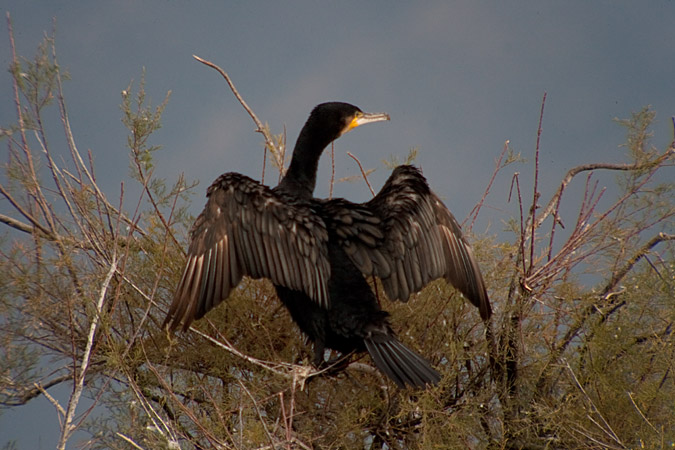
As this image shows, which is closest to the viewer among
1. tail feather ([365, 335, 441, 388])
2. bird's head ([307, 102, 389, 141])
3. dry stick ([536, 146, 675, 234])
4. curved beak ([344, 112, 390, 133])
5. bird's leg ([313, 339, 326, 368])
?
tail feather ([365, 335, 441, 388])

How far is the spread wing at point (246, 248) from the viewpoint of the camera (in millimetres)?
2516

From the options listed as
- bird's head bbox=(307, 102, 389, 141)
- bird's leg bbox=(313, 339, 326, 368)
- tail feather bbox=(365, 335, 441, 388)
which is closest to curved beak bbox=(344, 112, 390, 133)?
bird's head bbox=(307, 102, 389, 141)

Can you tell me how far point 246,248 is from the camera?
262cm

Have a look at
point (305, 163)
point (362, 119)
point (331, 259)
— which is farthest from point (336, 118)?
point (331, 259)

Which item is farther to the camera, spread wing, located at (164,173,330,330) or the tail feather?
spread wing, located at (164,173,330,330)

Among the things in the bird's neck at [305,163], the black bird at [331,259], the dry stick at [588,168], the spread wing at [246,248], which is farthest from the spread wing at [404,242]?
the dry stick at [588,168]

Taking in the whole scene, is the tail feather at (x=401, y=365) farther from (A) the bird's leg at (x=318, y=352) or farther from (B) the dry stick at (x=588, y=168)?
(B) the dry stick at (x=588, y=168)

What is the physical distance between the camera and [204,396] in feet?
9.21

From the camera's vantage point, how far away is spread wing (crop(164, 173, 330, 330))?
2.52m

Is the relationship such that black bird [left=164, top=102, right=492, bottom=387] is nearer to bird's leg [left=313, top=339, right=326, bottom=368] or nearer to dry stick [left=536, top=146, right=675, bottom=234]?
bird's leg [left=313, top=339, right=326, bottom=368]

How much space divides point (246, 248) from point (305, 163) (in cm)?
74

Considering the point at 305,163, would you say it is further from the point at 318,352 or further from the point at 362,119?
the point at 318,352

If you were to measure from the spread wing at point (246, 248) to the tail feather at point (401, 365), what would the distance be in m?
0.27

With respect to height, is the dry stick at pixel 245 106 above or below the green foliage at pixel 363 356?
above
